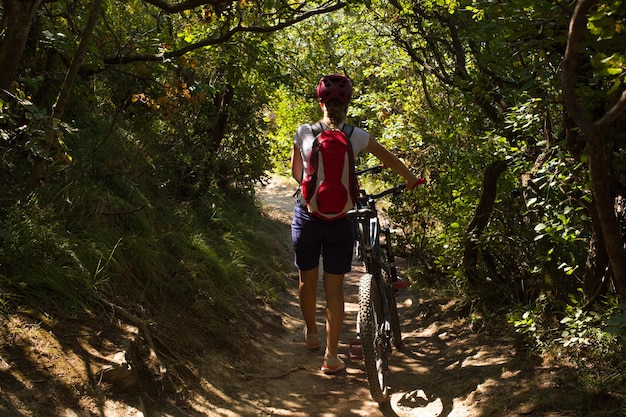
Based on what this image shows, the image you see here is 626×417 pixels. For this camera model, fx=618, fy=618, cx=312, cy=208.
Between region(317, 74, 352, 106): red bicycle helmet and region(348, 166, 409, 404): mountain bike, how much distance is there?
603 mm

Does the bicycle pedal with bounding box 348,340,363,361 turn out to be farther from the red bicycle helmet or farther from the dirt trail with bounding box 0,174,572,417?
the red bicycle helmet

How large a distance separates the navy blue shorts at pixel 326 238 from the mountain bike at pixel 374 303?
133 millimetres

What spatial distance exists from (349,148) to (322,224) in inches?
24.2

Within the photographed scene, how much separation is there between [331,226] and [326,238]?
0.10 metres

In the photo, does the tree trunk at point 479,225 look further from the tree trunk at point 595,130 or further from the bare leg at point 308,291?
the tree trunk at point 595,130

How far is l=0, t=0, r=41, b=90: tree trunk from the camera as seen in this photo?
3.82 m

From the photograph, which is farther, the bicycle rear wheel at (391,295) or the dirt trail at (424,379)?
the bicycle rear wheel at (391,295)

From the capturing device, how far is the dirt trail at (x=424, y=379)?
3859mm

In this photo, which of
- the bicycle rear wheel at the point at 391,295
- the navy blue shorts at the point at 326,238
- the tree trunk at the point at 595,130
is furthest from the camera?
the bicycle rear wheel at the point at 391,295

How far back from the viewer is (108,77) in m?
7.18

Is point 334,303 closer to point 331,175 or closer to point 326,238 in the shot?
point 326,238

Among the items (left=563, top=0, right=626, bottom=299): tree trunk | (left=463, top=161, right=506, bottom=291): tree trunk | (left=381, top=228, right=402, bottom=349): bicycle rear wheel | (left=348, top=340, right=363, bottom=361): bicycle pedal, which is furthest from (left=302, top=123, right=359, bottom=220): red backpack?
(left=563, top=0, right=626, bottom=299): tree trunk

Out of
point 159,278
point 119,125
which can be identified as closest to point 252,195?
point 119,125

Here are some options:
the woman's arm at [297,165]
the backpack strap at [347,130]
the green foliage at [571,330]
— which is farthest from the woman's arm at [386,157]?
the green foliage at [571,330]
